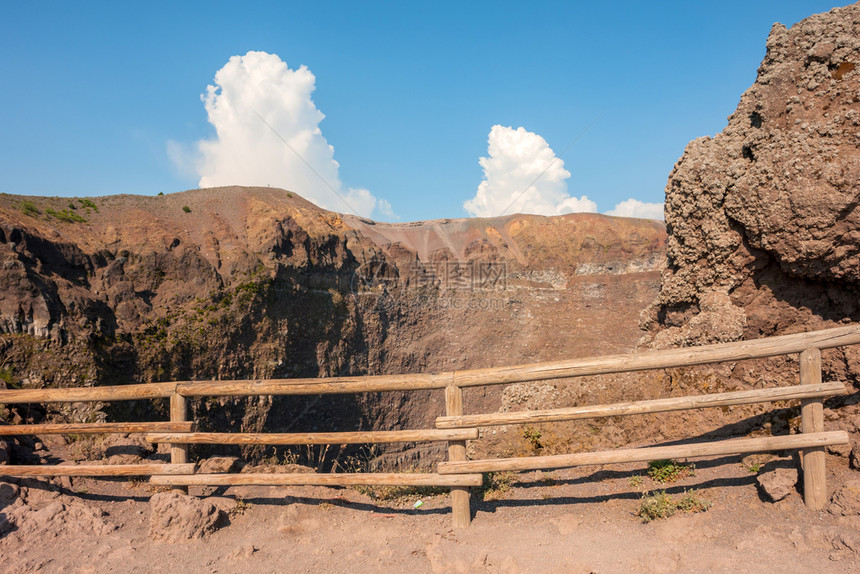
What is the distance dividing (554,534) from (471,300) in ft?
95.7

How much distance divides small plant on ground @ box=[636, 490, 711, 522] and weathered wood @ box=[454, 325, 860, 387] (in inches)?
46.9

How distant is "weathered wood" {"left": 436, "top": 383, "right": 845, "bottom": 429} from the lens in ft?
12.2

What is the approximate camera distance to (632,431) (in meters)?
6.60

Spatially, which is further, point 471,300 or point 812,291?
point 471,300

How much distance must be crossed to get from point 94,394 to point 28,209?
14.8 m

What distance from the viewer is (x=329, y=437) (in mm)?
4438

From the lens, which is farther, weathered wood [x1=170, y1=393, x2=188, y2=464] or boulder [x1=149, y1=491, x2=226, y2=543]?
weathered wood [x1=170, y1=393, x2=188, y2=464]

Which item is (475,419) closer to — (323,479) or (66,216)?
(323,479)

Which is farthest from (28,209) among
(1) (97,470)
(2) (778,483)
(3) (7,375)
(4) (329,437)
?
(2) (778,483)

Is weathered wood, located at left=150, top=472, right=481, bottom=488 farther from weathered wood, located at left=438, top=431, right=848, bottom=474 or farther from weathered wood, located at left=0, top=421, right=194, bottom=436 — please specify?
weathered wood, located at left=0, top=421, right=194, bottom=436

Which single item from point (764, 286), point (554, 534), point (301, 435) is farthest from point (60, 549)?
point (764, 286)

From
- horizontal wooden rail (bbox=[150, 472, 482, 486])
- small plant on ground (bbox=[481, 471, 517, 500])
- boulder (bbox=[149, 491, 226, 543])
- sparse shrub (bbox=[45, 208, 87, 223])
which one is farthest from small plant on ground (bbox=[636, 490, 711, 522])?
sparse shrub (bbox=[45, 208, 87, 223])

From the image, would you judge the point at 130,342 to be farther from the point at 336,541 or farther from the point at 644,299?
the point at 644,299

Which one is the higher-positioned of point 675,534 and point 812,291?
point 812,291
